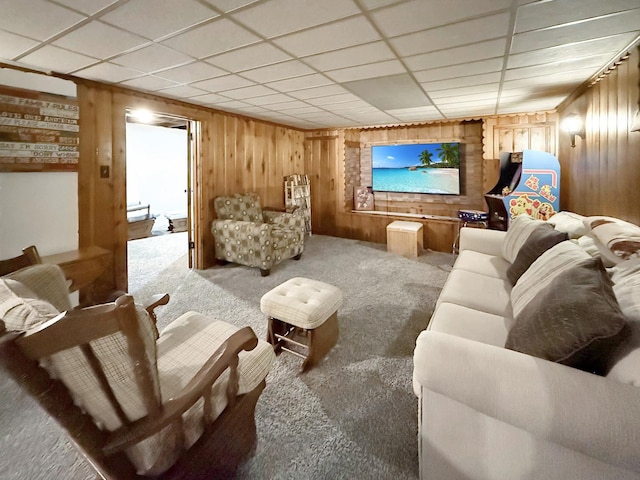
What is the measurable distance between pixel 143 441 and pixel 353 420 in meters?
0.99

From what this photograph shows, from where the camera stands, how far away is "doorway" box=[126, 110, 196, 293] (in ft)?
19.0

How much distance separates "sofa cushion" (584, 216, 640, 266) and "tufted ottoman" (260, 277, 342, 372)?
5.19ft

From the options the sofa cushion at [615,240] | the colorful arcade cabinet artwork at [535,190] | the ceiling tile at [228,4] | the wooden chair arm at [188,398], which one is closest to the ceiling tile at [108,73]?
the ceiling tile at [228,4]

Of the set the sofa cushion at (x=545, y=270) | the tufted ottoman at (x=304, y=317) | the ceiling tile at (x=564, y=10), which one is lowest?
the tufted ottoman at (x=304, y=317)

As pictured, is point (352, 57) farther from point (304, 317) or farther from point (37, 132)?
point (37, 132)

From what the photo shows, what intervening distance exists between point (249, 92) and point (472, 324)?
326 centimetres

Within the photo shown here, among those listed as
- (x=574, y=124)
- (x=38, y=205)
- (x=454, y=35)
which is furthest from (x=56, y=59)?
(x=574, y=124)

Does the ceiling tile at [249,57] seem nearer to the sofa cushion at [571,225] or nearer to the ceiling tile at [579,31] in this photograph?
the ceiling tile at [579,31]

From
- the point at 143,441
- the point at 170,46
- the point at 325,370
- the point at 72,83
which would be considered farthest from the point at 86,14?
the point at 325,370

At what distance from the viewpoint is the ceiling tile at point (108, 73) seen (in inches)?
106

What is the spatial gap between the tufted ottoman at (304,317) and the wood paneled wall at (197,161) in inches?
91.4

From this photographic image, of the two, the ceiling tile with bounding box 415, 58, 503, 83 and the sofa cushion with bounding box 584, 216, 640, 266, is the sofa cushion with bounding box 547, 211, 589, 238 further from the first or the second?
the ceiling tile with bounding box 415, 58, 503, 83

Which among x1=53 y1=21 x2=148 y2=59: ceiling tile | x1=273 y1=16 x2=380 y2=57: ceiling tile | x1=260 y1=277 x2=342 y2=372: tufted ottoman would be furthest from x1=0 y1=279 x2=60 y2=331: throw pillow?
x1=273 y1=16 x2=380 y2=57: ceiling tile

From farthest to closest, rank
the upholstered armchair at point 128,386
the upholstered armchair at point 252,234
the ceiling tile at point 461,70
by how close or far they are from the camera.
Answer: the upholstered armchair at point 252,234
the ceiling tile at point 461,70
the upholstered armchair at point 128,386
